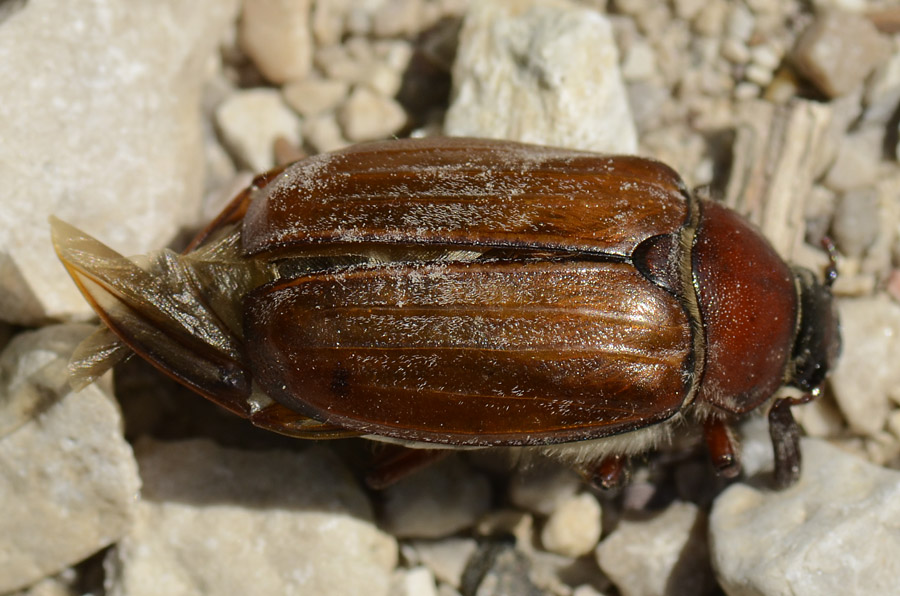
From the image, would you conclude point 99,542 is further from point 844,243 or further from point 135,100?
point 844,243

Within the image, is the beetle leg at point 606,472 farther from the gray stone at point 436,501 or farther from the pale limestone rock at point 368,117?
the pale limestone rock at point 368,117

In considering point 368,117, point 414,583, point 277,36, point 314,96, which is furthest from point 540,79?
point 414,583

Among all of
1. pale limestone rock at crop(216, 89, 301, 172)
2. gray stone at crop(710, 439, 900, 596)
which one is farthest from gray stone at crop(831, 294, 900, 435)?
pale limestone rock at crop(216, 89, 301, 172)

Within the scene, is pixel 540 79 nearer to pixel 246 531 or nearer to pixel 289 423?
pixel 289 423

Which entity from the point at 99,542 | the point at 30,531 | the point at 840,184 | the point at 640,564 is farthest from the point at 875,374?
the point at 30,531

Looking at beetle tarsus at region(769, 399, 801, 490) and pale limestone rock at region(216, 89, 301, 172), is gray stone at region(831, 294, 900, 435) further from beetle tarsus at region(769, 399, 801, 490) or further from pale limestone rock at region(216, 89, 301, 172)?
pale limestone rock at region(216, 89, 301, 172)

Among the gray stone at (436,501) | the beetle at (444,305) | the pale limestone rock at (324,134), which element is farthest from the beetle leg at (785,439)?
the pale limestone rock at (324,134)

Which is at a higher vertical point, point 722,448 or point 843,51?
point 843,51
